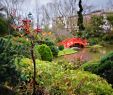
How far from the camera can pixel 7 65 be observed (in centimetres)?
579

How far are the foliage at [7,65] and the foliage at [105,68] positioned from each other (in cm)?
496

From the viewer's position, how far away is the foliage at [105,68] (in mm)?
10467

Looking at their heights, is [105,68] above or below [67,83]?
below

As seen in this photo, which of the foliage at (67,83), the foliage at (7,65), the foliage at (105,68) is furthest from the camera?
the foliage at (105,68)

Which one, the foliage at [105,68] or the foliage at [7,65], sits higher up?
the foliage at [7,65]

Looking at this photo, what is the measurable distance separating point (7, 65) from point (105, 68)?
18.1 ft

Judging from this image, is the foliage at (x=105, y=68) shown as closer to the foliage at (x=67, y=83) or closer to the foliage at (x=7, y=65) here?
the foliage at (x=67, y=83)

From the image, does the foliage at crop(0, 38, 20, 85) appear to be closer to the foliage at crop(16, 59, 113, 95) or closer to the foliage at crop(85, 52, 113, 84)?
the foliage at crop(16, 59, 113, 95)

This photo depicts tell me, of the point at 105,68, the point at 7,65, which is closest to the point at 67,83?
the point at 7,65

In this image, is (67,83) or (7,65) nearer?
(7,65)

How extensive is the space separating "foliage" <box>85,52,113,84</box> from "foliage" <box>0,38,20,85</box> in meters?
4.96

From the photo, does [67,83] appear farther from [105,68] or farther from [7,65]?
[105,68]

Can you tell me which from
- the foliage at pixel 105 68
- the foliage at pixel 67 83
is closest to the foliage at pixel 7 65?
the foliage at pixel 67 83

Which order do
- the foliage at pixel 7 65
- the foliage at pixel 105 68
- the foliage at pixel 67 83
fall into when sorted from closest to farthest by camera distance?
the foliage at pixel 7 65 → the foliage at pixel 67 83 → the foliage at pixel 105 68
